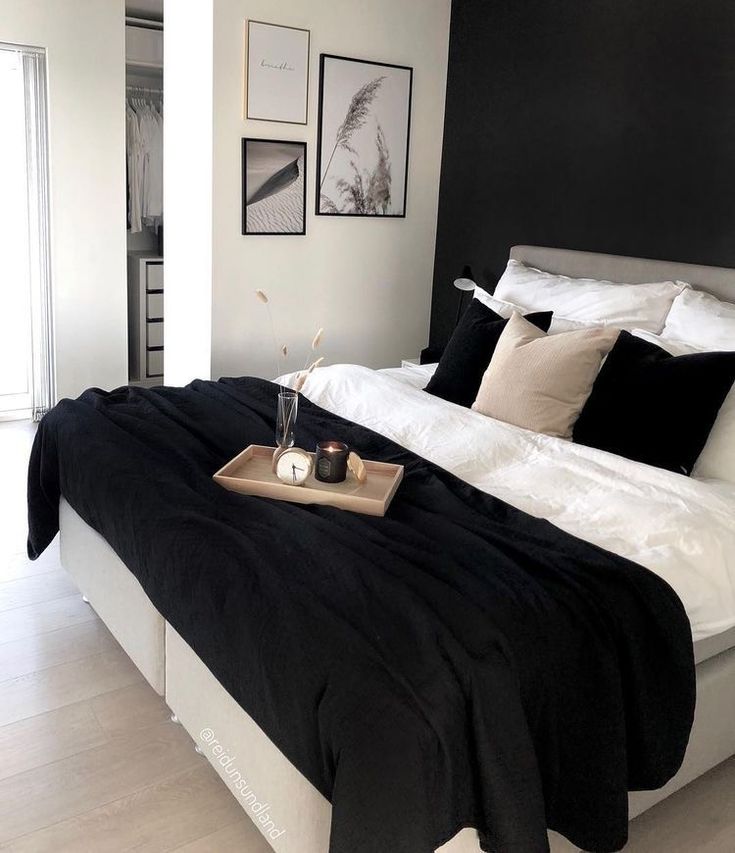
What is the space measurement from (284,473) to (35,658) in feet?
3.52

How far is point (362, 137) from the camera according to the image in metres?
4.31

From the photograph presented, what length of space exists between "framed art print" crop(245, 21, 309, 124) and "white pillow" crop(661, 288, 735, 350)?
2.05 meters

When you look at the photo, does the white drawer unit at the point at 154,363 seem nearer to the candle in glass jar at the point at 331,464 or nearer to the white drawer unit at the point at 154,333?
the white drawer unit at the point at 154,333

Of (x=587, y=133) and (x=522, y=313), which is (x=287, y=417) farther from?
(x=587, y=133)

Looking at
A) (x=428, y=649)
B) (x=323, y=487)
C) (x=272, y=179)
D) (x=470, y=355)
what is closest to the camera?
(x=428, y=649)

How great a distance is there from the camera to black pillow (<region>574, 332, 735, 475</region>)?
2.54 meters

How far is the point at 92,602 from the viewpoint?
8.80 ft

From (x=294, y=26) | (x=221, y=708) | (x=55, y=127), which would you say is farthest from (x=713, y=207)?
(x=55, y=127)

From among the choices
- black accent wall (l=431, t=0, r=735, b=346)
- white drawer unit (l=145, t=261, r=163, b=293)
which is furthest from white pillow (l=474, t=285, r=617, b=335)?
white drawer unit (l=145, t=261, r=163, b=293)

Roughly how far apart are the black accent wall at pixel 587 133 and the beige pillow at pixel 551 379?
0.86m

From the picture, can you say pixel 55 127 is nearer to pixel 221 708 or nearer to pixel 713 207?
pixel 713 207

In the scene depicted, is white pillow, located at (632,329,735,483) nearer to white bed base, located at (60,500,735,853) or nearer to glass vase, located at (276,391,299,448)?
white bed base, located at (60,500,735,853)

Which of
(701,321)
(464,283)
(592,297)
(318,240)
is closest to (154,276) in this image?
(318,240)

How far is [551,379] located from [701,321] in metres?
0.62
